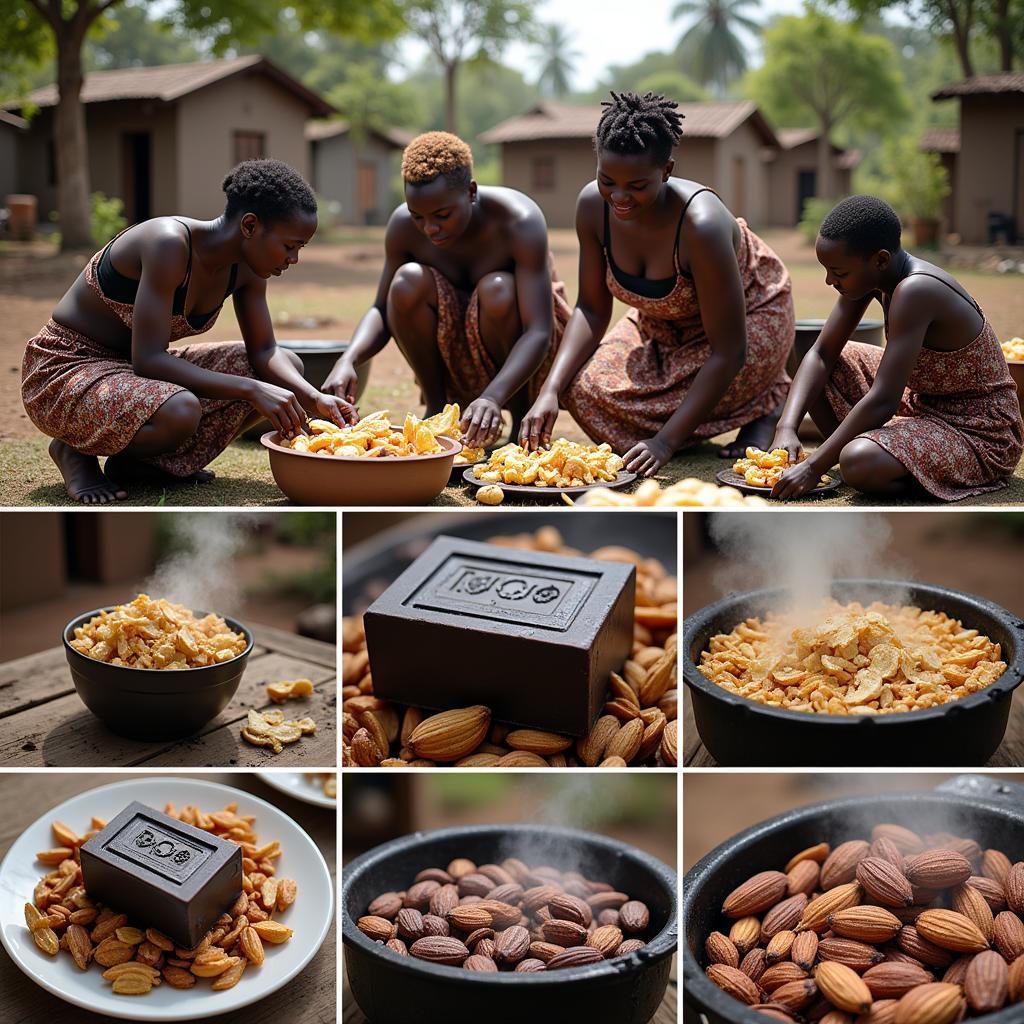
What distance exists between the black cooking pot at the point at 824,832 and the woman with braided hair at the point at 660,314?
5.42ft

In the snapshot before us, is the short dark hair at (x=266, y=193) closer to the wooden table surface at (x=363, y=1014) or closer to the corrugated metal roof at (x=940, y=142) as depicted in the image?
the wooden table surface at (x=363, y=1014)

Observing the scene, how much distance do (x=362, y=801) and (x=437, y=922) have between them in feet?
1.17

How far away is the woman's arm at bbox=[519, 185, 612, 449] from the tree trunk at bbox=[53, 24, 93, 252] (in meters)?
13.3

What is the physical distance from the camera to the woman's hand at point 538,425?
3752 mm

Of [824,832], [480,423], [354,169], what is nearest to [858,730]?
[824,832]

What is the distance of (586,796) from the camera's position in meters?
2.60

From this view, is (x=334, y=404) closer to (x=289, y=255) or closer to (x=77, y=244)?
(x=289, y=255)

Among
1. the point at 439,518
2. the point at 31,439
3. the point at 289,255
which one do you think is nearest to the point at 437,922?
the point at 439,518

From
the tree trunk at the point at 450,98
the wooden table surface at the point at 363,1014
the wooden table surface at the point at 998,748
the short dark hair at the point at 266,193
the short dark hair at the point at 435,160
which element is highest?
the tree trunk at the point at 450,98

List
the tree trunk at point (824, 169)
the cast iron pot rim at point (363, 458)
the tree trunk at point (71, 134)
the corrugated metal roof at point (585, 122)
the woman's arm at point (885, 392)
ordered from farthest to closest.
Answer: the tree trunk at point (824, 169) < the corrugated metal roof at point (585, 122) < the tree trunk at point (71, 134) < the woman's arm at point (885, 392) < the cast iron pot rim at point (363, 458)

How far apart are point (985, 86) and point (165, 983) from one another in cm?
1729

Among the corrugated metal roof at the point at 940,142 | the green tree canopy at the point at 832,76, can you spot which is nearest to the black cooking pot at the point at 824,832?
the corrugated metal roof at the point at 940,142

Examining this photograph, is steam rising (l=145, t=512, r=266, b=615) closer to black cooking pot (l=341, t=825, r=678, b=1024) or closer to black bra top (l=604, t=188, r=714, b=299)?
black cooking pot (l=341, t=825, r=678, b=1024)

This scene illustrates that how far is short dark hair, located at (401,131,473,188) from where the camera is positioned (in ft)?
12.2
